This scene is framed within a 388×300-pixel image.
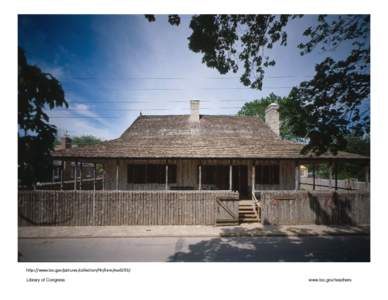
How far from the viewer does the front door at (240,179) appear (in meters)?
14.1

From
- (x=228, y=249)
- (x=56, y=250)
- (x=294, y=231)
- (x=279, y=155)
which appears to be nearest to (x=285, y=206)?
(x=294, y=231)

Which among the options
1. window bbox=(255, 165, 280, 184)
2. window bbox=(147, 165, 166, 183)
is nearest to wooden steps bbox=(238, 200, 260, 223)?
window bbox=(255, 165, 280, 184)

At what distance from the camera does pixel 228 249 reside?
6738 millimetres

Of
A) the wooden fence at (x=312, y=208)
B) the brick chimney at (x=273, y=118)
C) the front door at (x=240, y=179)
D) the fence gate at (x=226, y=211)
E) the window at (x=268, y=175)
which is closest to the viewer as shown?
the fence gate at (x=226, y=211)

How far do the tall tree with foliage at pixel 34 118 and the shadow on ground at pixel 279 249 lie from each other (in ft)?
15.3

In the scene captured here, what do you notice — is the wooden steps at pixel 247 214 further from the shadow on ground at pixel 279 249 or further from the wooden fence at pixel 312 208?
the shadow on ground at pixel 279 249

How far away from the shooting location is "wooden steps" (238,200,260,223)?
9822 mm

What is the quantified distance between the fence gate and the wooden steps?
2.27 ft

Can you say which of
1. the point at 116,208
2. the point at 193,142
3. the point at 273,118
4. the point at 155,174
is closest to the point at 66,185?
the point at 155,174

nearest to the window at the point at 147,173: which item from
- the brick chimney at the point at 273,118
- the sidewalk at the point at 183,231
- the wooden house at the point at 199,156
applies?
the wooden house at the point at 199,156

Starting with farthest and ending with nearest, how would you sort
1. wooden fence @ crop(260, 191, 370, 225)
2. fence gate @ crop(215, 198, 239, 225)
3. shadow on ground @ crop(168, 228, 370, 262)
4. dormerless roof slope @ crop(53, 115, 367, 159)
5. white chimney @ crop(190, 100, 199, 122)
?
white chimney @ crop(190, 100, 199, 122) → dormerless roof slope @ crop(53, 115, 367, 159) → wooden fence @ crop(260, 191, 370, 225) → fence gate @ crop(215, 198, 239, 225) → shadow on ground @ crop(168, 228, 370, 262)

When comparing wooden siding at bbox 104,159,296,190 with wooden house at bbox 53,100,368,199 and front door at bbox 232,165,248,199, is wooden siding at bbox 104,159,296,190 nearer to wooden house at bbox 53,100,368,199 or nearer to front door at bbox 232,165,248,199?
wooden house at bbox 53,100,368,199

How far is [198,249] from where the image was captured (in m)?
6.70

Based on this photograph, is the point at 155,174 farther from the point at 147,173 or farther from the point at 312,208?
the point at 312,208
